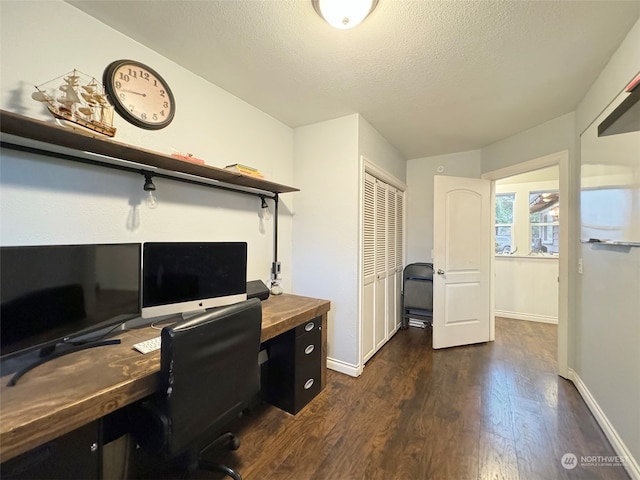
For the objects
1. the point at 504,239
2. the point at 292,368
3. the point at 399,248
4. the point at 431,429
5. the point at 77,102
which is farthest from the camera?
the point at 504,239

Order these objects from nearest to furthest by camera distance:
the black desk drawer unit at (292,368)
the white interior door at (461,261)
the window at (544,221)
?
the black desk drawer unit at (292,368), the white interior door at (461,261), the window at (544,221)

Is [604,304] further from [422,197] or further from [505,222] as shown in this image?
[505,222]

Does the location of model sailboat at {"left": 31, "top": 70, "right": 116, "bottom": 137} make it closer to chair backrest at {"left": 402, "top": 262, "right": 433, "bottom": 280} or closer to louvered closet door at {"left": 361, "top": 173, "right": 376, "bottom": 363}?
louvered closet door at {"left": 361, "top": 173, "right": 376, "bottom": 363}

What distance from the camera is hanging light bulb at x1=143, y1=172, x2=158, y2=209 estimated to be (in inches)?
60.9

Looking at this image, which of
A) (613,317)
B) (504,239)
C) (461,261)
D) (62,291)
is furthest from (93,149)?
(504,239)

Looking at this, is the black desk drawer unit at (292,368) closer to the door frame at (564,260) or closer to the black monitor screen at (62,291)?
the black monitor screen at (62,291)

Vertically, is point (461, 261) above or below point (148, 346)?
above

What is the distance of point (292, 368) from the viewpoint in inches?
74.3

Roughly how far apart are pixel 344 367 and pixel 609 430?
5.90 ft

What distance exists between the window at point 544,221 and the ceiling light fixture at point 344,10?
431cm

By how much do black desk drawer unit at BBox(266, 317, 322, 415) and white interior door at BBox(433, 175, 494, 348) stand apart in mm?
1773

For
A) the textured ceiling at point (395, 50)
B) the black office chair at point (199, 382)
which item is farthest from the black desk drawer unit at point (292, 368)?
the textured ceiling at point (395, 50)

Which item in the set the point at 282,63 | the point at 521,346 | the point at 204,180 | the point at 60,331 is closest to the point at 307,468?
the point at 60,331

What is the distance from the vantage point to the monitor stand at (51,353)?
946mm
